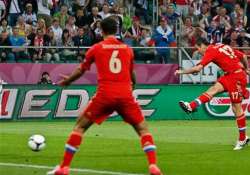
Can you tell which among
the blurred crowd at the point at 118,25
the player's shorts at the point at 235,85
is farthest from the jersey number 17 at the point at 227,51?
the blurred crowd at the point at 118,25

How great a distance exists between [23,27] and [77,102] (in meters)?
3.63

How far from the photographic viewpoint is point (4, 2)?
99.1 feet

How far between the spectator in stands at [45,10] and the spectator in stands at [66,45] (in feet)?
2.82

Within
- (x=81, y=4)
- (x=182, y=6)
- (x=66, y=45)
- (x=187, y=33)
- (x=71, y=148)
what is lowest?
(x=187, y=33)

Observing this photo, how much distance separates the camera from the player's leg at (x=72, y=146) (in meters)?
12.6

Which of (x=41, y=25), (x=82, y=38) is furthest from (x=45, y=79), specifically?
(x=82, y=38)

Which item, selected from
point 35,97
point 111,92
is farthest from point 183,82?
point 111,92

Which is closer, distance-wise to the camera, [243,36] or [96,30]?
[96,30]

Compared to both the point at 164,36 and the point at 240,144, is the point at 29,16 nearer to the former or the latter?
the point at 164,36

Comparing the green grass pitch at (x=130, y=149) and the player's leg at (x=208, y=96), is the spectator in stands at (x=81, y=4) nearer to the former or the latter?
the green grass pitch at (x=130, y=149)

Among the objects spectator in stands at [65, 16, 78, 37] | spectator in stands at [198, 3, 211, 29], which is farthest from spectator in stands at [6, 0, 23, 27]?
spectator in stands at [198, 3, 211, 29]

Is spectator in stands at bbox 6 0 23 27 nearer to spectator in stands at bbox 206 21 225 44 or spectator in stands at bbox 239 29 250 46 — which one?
spectator in stands at bbox 206 21 225 44

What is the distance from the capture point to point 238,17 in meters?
34.2

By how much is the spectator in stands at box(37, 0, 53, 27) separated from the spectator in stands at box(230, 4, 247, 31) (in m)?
7.35
